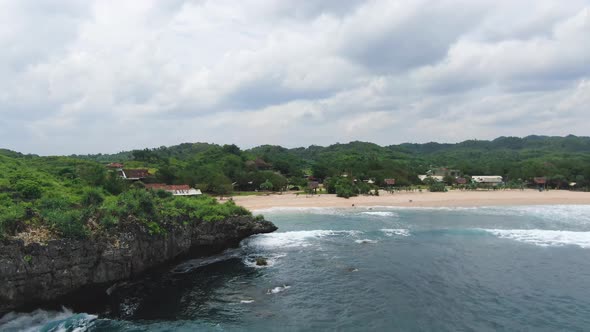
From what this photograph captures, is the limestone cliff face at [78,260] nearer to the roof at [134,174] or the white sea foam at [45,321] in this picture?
the white sea foam at [45,321]

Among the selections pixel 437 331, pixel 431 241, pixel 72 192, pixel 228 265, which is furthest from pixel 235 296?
pixel 431 241

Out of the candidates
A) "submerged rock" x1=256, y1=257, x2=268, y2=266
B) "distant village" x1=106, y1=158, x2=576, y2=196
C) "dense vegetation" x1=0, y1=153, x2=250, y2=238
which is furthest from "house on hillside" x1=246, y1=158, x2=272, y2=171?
"submerged rock" x1=256, y1=257, x2=268, y2=266

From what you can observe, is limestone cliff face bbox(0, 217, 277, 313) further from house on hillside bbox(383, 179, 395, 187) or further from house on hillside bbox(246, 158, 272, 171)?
house on hillside bbox(246, 158, 272, 171)

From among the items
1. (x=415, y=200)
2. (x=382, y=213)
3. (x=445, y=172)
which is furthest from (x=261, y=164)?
(x=445, y=172)

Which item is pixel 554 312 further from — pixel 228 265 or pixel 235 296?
pixel 228 265

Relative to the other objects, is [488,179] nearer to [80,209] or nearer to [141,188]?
[141,188]

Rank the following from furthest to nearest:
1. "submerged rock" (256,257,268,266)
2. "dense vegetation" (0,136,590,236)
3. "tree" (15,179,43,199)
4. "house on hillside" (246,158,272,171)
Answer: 1. "house on hillside" (246,158,272,171)
2. "submerged rock" (256,257,268,266)
3. "tree" (15,179,43,199)
4. "dense vegetation" (0,136,590,236)

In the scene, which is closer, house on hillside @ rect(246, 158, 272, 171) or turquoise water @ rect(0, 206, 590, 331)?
turquoise water @ rect(0, 206, 590, 331)

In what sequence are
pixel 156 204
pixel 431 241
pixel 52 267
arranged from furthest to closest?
pixel 431 241 < pixel 156 204 < pixel 52 267
